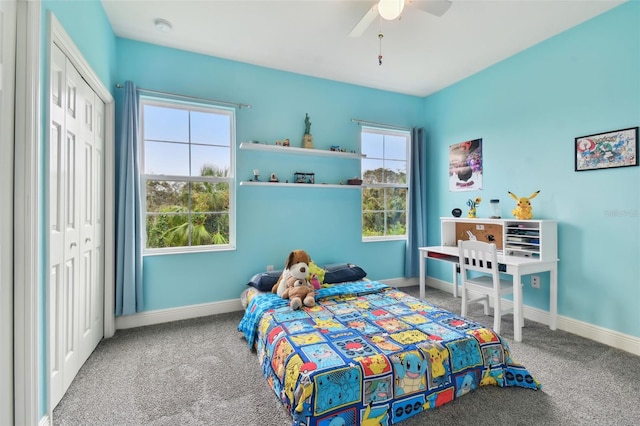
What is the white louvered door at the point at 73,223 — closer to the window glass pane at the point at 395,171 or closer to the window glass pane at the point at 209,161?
the window glass pane at the point at 209,161

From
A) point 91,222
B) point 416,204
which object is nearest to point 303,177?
point 416,204

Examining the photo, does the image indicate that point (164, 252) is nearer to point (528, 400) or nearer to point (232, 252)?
point (232, 252)

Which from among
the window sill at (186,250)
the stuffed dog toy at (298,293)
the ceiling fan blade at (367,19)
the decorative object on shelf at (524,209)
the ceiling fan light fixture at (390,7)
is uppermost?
the ceiling fan blade at (367,19)

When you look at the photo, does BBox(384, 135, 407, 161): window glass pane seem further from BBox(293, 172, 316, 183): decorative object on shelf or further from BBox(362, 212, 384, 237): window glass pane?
BBox(293, 172, 316, 183): decorative object on shelf

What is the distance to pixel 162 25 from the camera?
260 cm

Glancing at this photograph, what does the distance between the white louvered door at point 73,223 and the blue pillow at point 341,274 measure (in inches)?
80.3

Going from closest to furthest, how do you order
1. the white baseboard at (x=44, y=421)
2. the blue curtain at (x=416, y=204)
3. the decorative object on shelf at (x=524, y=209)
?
the white baseboard at (x=44, y=421)
the decorative object on shelf at (x=524, y=209)
the blue curtain at (x=416, y=204)

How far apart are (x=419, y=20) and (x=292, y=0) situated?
109 centimetres

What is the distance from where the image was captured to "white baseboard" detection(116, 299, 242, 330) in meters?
2.81

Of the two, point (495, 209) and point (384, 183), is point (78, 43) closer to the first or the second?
point (384, 183)

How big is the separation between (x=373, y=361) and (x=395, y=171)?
306 centimetres

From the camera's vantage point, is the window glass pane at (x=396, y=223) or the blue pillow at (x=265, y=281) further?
the window glass pane at (x=396, y=223)

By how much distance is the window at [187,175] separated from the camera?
2.98 meters

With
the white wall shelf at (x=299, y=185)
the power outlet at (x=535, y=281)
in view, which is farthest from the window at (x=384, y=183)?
the power outlet at (x=535, y=281)
